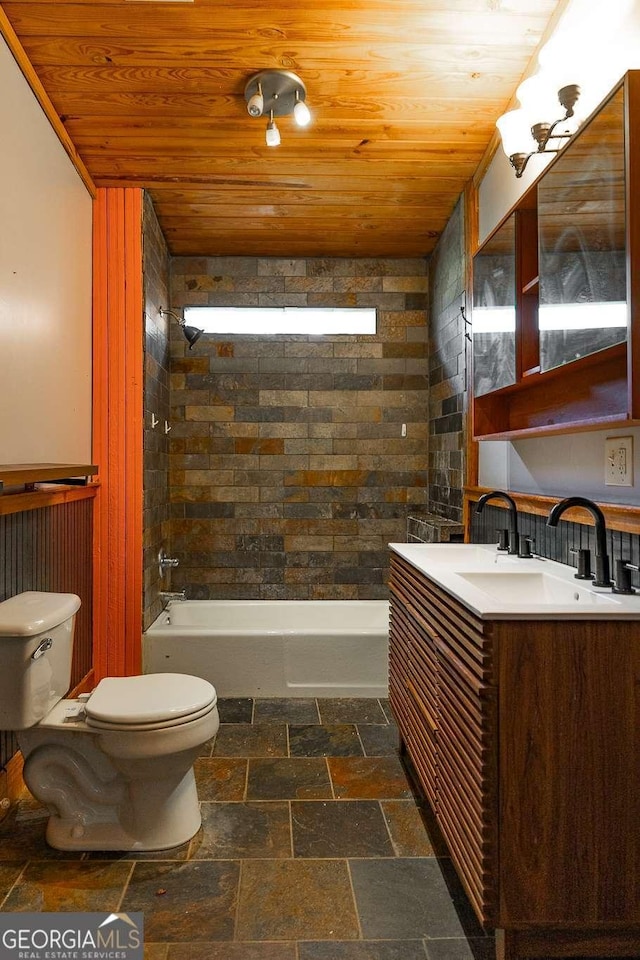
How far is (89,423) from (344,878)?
238 cm

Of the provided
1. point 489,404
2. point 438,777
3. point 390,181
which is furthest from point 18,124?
point 438,777

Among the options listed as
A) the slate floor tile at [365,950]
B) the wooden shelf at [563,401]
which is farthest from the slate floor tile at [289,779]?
the wooden shelf at [563,401]

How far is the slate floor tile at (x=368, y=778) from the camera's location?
7.57ft

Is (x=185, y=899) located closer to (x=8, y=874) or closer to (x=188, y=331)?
(x=8, y=874)

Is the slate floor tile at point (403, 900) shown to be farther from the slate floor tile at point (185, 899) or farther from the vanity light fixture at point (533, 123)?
the vanity light fixture at point (533, 123)

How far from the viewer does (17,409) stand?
2221 mm

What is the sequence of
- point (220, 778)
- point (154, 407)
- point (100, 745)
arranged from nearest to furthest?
point (100, 745) → point (220, 778) → point (154, 407)

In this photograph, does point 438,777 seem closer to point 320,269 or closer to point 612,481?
point 612,481

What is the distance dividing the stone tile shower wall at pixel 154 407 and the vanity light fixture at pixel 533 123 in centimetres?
201

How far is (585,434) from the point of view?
198 cm

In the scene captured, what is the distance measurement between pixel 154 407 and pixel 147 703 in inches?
78.6

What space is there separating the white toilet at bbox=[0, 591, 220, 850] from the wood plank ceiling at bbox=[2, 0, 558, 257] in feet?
6.69

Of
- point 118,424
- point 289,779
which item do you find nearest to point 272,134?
point 118,424

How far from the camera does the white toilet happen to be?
1906 millimetres
